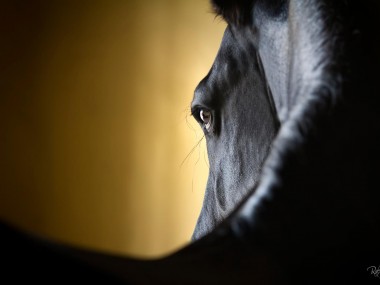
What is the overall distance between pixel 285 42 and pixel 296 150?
0.54ft

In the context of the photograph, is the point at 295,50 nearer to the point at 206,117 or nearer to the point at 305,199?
the point at 305,199

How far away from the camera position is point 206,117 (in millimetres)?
681

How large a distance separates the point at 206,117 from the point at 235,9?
23cm

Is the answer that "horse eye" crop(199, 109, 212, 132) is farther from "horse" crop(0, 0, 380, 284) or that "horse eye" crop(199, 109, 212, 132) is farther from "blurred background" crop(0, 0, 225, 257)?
"blurred background" crop(0, 0, 225, 257)

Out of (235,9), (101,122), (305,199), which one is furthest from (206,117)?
(101,122)

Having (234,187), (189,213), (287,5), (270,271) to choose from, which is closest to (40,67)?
(189,213)

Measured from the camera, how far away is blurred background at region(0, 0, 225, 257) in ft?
8.11

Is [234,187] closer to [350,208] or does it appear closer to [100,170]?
[350,208]

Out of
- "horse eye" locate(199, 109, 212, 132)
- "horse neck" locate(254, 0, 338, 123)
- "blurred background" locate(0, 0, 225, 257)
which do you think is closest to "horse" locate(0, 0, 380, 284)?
"horse neck" locate(254, 0, 338, 123)

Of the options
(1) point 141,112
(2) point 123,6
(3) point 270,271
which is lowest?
(1) point 141,112

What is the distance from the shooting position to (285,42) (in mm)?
406

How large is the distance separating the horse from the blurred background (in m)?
2.10

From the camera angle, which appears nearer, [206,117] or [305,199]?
[305,199]

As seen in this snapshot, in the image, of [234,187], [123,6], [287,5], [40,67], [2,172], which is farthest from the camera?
[123,6]
